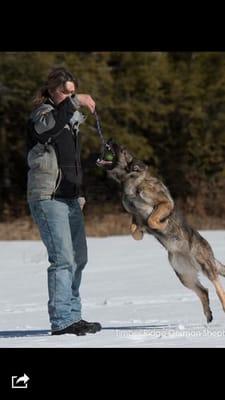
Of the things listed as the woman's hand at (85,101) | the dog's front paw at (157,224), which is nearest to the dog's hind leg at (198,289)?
the dog's front paw at (157,224)

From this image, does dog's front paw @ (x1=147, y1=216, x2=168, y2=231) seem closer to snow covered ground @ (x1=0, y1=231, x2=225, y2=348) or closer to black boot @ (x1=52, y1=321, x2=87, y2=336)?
snow covered ground @ (x1=0, y1=231, x2=225, y2=348)

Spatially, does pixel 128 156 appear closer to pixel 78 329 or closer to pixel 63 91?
pixel 63 91

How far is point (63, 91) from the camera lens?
24.5 ft

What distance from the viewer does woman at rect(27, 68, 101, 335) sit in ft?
24.3

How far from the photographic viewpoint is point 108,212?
24891mm

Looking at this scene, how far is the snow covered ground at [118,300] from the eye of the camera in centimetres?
696

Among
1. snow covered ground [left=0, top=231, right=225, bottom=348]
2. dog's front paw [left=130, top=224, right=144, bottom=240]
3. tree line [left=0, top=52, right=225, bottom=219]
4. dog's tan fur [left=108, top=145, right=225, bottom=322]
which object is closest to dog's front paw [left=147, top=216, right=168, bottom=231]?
dog's tan fur [left=108, top=145, right=225, bottom=322]

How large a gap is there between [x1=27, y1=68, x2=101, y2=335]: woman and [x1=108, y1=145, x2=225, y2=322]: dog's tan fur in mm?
814

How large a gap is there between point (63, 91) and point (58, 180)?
2.47ft

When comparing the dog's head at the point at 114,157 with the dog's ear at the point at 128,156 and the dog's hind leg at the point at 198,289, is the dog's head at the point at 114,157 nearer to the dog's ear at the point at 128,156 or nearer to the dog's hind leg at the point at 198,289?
the dog's ear at the point at 128,156

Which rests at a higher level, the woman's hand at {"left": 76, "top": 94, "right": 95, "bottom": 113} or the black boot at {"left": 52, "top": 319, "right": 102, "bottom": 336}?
the woman's hand at {"left": 76, "top": 94, "right": 95, "bottom": 113}
